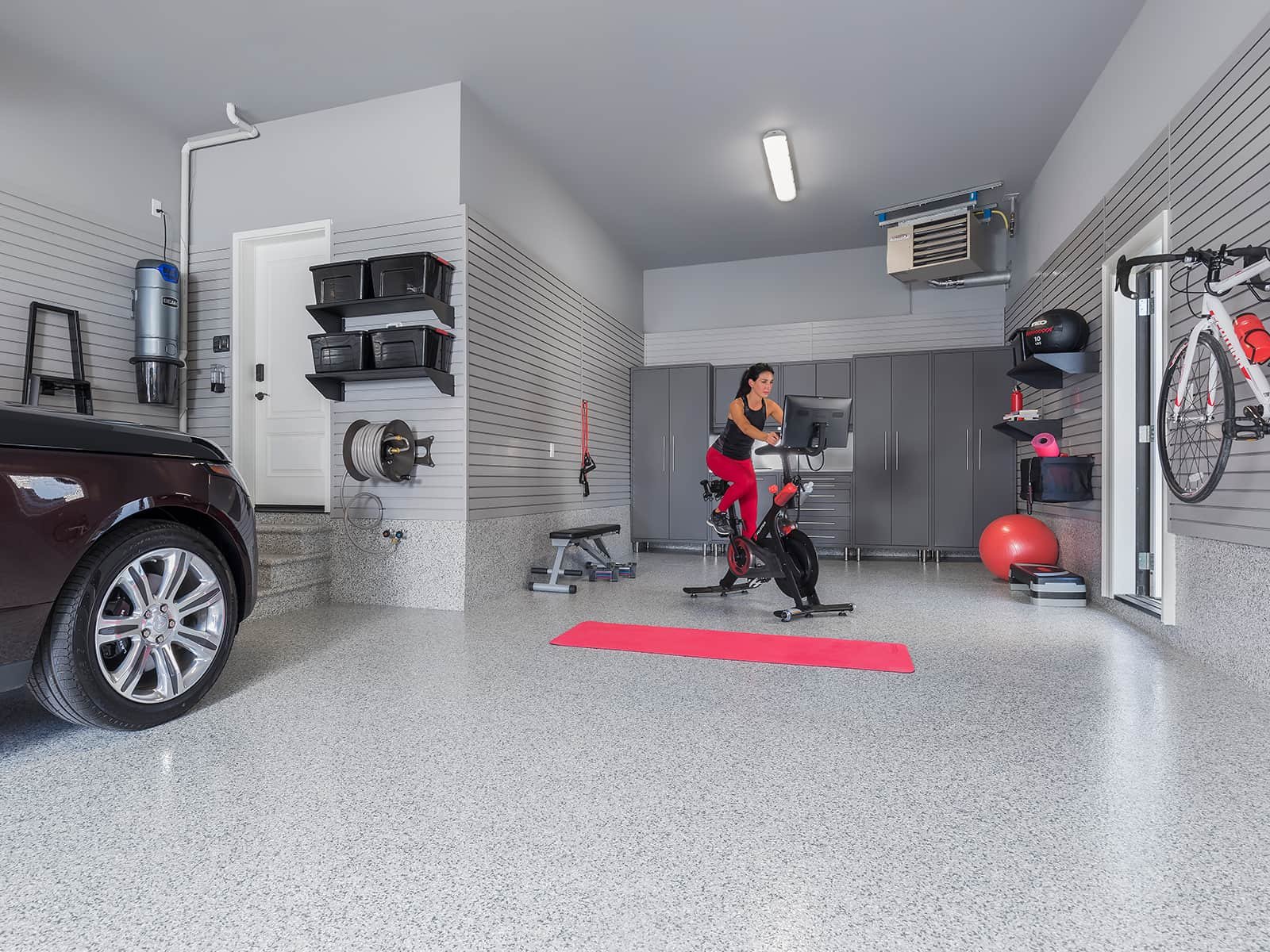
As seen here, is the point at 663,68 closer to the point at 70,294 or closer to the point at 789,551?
the point at 789,551

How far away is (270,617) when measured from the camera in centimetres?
431

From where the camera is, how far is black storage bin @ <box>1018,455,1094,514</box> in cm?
476

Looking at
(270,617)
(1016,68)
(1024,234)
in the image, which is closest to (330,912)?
(270,617)

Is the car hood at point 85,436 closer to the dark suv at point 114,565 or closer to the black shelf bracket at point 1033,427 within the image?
the dark suv at point 114,565

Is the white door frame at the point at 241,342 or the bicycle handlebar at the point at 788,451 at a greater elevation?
the white door frame at the point at 241,342

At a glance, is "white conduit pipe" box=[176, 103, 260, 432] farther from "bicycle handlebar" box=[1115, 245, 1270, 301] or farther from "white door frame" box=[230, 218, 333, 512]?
"bicycle handlebar" box=[1115, 245, 1270, 301]

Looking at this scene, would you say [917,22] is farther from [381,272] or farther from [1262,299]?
[381,272]

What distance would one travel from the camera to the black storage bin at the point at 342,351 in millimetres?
4578

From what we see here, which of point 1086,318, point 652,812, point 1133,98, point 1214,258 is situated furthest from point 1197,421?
point 652,812

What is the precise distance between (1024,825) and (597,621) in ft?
9.13

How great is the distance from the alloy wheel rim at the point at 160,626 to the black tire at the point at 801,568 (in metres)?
3.10

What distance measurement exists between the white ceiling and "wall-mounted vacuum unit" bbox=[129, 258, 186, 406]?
1238mm

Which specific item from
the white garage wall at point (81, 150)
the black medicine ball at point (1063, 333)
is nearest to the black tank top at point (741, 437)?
the black medicine ball at point (1063, 333)

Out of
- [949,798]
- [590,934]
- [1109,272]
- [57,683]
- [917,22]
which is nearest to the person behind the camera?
[590,934]
